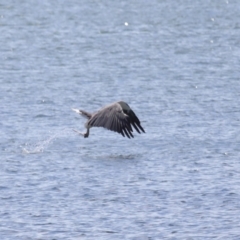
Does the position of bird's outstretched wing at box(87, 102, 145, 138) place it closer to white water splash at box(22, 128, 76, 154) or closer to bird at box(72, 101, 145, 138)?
bird at box(72, 101, 145, 138)

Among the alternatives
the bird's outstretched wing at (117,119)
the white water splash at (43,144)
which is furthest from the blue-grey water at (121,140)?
the bird's outstretched wing at (117,119)

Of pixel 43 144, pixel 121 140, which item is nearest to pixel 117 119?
pixel 43 144

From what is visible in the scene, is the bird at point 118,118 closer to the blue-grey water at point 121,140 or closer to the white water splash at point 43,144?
the blue-grey water at point 121,140

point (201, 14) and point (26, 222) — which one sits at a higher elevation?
point (201, 14)

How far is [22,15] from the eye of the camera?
55312 millimetres

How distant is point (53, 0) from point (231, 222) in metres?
52.5

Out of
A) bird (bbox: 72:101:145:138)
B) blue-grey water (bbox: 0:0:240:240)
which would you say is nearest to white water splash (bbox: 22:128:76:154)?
blue-grey water (bbox: 0:0:240:240)

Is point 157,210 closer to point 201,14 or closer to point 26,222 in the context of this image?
point 26,222

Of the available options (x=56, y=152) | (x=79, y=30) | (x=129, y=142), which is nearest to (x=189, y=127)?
(x=129, y=142)

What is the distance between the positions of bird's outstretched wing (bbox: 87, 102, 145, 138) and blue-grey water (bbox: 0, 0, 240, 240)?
1.92 ft

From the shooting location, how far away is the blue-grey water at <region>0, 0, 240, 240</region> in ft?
53.7

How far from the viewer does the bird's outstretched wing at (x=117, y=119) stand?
20297mm

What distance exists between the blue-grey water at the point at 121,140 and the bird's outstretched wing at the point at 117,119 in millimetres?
586

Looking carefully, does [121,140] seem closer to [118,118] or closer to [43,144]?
[43,144]
